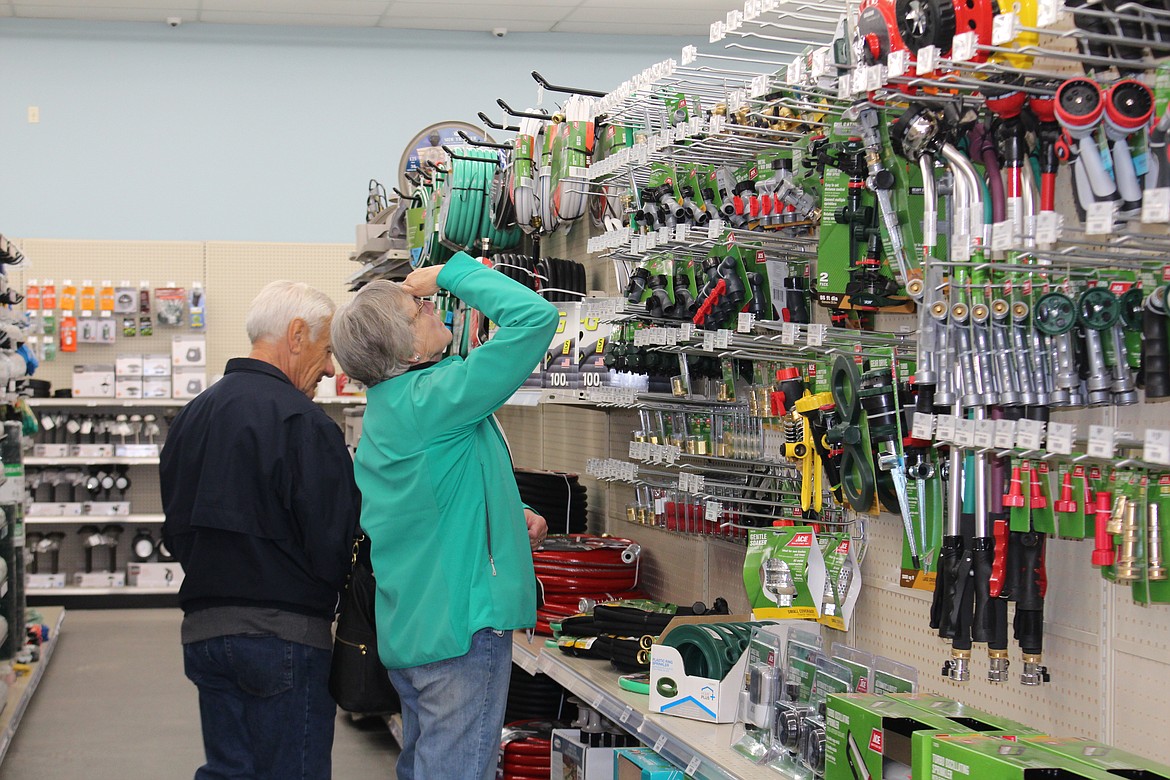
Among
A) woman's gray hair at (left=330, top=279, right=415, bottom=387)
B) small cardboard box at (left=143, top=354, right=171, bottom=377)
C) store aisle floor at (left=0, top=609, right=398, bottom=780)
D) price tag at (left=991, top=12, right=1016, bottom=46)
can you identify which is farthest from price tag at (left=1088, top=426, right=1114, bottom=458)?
small cardboard box at (left=143, top=354, right=171, bottom=377)

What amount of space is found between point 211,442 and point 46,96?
30.6 feet

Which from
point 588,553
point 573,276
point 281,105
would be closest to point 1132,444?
point 588,553

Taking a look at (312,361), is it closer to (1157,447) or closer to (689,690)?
(689,690)

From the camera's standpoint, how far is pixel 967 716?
2.19 m

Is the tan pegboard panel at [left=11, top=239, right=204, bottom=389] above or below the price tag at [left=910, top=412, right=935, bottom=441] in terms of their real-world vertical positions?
above

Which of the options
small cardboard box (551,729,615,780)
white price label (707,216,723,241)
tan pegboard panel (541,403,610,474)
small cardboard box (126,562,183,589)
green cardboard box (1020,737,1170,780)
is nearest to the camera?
green cardboard box (1020,737,1170,780)

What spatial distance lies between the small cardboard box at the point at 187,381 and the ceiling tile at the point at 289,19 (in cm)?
323

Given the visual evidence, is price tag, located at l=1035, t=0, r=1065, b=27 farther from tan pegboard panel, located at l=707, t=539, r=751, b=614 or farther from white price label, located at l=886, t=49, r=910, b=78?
tan pegboard panel, located at l=707, t=539, r=751, b=614

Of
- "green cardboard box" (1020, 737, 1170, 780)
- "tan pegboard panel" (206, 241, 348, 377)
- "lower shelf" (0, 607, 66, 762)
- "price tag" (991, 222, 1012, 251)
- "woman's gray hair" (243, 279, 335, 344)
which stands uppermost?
"tan pegboard panel" (206, 241, 348, 377)

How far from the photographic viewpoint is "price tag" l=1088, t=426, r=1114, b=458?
175cm

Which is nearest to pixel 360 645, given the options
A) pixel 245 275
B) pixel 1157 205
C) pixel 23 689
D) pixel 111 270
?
pixel 1157 205

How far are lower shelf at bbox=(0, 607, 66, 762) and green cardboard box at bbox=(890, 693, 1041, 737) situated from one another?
439 centimetres

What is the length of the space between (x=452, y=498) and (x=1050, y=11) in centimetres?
158

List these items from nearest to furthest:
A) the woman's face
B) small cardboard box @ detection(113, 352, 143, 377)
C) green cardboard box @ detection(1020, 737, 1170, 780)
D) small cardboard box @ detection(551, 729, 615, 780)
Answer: green cardboard box @ detection(1020, 737, 1170, 780), the woman's face, small cardboard box @ detection(551, 729, 615, 780), small cardboard box @ detection(113, 352, 143, 377)
